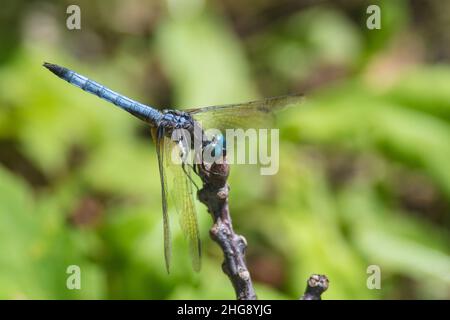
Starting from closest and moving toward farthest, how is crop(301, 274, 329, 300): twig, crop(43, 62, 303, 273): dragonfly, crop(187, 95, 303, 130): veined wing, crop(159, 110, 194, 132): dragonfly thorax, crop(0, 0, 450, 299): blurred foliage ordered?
crop(301, 274, 329, 300): twig, crop(43, 62, 303, 273): dragonfly, crop(159, 110, 194, 132): dragonfly thorax, crop(187, 95, 303, 130): veined wing, crop(0, 0, 450, 299): blurred foliage

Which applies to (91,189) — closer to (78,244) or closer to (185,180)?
(78,244)

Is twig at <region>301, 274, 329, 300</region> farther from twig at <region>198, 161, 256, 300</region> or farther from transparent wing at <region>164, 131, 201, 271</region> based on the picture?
transparent wing at <region>164, 131, 201, 271</region>

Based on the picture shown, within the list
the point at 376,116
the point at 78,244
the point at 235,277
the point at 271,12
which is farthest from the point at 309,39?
the point at 235,277

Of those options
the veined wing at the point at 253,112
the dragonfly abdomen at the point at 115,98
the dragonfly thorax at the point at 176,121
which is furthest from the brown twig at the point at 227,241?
the veined wing at the point at 253,112

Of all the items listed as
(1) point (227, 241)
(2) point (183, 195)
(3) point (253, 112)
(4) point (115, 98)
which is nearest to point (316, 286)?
(1) point (227, 241)

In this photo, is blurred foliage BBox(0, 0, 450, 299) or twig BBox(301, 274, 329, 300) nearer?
twig BBox(301, 274, 329, 300)

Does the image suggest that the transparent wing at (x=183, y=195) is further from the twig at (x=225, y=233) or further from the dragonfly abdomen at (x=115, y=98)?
the twig at (x=225, y=233)

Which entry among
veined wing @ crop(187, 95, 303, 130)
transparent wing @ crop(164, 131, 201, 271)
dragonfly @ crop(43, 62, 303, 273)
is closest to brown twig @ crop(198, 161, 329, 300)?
dragonfly @ crop(43, 62, 303, 273)

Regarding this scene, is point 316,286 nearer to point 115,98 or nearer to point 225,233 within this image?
point 225,233
